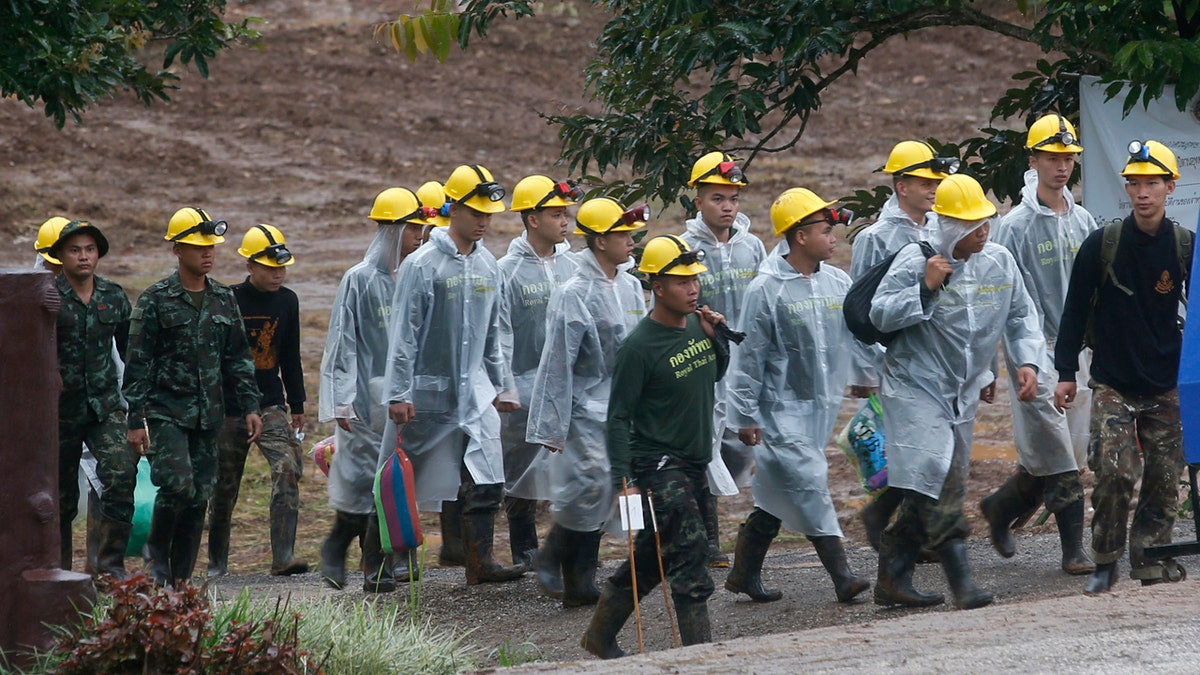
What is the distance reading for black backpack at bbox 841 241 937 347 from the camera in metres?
7.66

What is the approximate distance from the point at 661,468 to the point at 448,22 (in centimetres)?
360

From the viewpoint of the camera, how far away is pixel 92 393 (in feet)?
28.1

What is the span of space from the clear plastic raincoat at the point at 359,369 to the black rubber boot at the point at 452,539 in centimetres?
62

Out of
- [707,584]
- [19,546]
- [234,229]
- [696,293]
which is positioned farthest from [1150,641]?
[234,229]

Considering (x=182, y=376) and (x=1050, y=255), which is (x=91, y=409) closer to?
(x=182, y=376)

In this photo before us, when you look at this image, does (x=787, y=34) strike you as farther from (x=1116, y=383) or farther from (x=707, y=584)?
(x=707, y=584)

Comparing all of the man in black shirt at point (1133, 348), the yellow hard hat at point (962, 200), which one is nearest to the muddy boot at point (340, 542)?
the yellow hard hat at point (962, 200)

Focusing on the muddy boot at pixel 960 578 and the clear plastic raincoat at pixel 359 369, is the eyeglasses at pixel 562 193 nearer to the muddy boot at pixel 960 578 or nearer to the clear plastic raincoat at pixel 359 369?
the clear plastic raincoat at pixel 359 369

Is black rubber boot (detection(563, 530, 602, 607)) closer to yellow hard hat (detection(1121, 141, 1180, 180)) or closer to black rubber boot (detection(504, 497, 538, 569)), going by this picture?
black rubber boot (detection(504, 497, 538, 569))

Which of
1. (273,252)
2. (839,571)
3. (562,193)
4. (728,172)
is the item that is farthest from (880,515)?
(273,252)

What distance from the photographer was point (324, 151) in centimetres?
2869

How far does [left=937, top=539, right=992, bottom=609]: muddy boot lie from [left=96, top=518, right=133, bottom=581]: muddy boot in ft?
13.5

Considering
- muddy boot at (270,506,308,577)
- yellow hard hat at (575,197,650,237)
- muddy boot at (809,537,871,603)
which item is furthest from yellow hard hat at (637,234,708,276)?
muddy boot at (270,506,308,577)

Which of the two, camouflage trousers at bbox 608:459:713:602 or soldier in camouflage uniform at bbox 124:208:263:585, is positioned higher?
soldier in camouflage uniform at bbox 124:208:263:585
